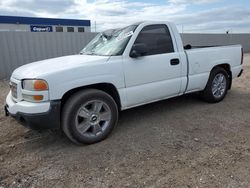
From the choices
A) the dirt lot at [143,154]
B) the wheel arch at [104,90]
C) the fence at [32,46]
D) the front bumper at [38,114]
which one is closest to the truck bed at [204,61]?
the dirt lot at [143,154]

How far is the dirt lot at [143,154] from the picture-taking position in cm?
289

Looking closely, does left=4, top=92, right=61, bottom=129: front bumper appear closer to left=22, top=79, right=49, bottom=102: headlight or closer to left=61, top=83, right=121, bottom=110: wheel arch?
left=22, top=79, right=49, bottom=102: headlight

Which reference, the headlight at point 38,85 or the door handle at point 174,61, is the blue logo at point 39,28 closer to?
the door handle at point 174,61

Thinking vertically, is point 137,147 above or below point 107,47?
below

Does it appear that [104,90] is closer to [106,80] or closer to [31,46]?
[106,80]

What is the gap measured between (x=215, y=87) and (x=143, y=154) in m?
2.99

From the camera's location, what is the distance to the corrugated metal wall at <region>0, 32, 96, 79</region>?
33.8 feet

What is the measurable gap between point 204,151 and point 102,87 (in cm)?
180

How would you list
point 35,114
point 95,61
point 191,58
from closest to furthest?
point 35,114 → point 95,61 → point 191,58

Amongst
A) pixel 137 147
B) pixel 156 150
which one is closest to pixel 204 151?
pixel 156 150

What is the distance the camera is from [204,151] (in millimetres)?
3455

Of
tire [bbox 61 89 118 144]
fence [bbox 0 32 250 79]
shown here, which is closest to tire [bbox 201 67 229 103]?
tire [bbox 61 89 118 144]

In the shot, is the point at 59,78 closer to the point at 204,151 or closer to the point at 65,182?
the point at 65,182

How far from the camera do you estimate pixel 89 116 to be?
3746mm
